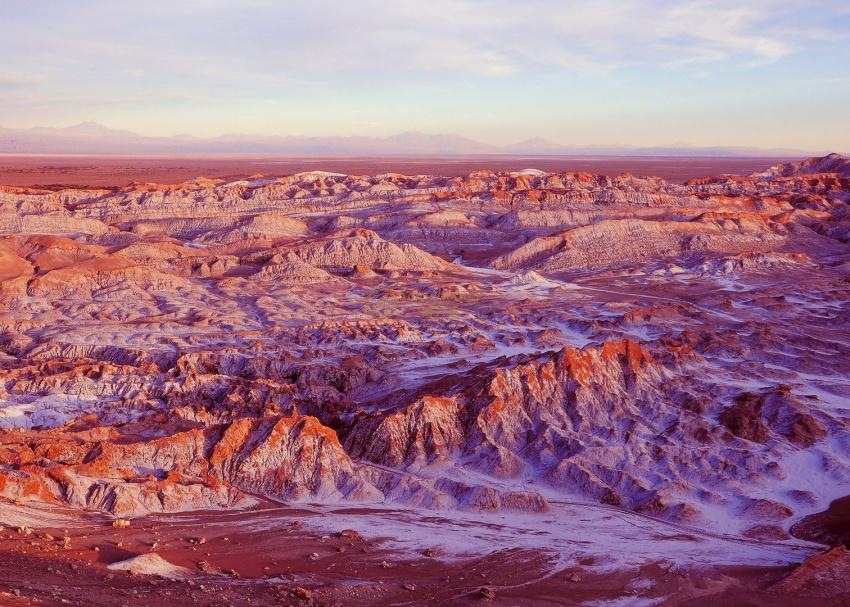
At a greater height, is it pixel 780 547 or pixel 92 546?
pixel 92 546

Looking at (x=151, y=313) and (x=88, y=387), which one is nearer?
(x=88, y=387)

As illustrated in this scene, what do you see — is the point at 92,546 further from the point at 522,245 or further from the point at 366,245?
the point at 522,245

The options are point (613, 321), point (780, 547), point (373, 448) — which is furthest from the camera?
point (613, 321)

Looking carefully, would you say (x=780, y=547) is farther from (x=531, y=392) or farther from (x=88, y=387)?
(x=88, y=387)

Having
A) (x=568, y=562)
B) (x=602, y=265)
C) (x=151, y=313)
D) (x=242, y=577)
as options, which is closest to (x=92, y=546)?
(x=242, y=577)

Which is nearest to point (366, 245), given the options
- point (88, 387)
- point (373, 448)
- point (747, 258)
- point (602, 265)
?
point (602, 265)

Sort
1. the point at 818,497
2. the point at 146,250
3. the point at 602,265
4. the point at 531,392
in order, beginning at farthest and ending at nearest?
the point at 602,265, the point at 146,250, the point at 531,392, the point at 818,497
